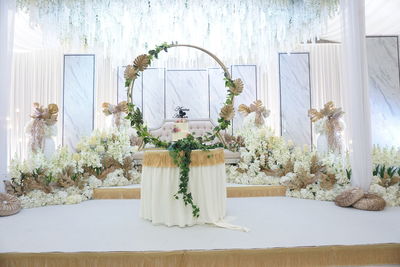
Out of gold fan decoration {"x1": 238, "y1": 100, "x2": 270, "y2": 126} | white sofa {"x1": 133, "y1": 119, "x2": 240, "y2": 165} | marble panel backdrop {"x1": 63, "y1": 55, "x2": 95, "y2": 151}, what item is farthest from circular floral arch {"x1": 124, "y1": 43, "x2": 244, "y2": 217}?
marble panel backdrop {"x1": 63, "y1": 55, "x2": 95, "y2": 151}

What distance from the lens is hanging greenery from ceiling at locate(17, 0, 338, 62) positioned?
516 cm

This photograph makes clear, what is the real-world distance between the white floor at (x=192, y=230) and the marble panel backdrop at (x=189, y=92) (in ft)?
15.5

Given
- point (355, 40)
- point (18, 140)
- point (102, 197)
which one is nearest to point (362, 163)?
point (355, 40)

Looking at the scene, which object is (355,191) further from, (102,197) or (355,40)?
(102,197)

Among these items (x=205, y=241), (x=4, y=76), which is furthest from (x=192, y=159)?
(x=4, y=76)

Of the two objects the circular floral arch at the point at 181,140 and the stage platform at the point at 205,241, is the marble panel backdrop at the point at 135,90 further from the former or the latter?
the stage platform at the point at 205,241

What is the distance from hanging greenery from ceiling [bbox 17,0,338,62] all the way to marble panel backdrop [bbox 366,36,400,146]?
9.39 ft

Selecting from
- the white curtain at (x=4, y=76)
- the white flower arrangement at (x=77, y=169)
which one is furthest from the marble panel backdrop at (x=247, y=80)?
the white curtain at (x=4, y=76)

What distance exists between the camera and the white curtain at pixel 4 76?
3318 millimetres

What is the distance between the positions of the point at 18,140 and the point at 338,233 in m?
8.62

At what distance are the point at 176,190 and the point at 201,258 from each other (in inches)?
29.4

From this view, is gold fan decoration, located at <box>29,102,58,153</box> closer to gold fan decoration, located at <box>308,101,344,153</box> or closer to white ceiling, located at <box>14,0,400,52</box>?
white ceiling, located at <box>14,0,400,52</box>

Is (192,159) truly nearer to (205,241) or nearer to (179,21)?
(205,241)

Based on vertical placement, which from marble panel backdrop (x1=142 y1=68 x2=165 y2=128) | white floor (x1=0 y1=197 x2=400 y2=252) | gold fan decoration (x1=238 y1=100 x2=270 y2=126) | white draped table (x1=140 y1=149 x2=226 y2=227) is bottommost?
white floor (x1=0 y1=197 x2=400 y2=252)
